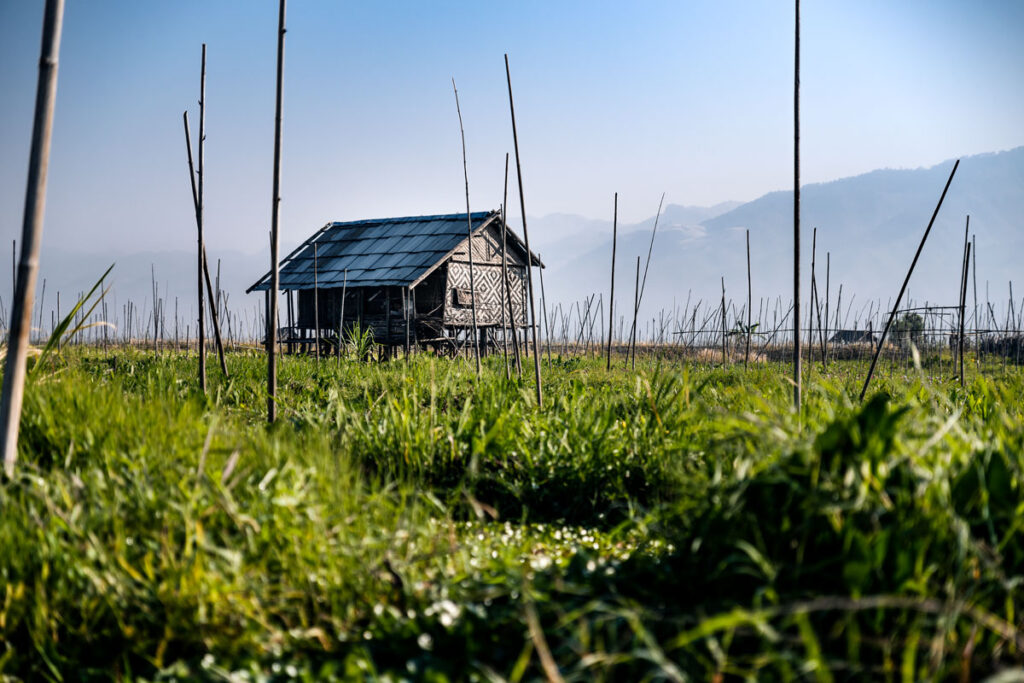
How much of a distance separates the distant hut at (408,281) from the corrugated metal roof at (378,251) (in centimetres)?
3

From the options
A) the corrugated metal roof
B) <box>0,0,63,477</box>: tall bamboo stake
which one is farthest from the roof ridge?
<box>0,0,63,477</box>: tall bamboo stake

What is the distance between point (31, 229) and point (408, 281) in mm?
13962

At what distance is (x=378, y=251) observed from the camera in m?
19.0

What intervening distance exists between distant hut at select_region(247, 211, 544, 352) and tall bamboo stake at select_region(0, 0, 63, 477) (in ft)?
45.1

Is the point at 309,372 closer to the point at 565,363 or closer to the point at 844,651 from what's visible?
the point at 565,363

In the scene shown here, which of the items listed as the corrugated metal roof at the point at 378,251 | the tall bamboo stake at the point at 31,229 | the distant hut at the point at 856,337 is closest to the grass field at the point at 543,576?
the tall bamboo stake at the point at 31,229

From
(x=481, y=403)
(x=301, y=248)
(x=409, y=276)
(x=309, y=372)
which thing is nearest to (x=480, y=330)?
(x=409, y=276)

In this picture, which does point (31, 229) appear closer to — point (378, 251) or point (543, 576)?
point (543, 576)

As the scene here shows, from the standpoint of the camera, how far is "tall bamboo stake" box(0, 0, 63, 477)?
241 cm

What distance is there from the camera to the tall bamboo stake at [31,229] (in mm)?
2414

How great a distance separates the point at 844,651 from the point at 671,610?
16.5 inches

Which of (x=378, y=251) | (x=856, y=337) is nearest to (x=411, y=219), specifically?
(x=378, y=251)

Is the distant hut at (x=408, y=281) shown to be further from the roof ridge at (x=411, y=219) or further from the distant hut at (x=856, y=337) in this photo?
the distant hut at (x=856, y=337)

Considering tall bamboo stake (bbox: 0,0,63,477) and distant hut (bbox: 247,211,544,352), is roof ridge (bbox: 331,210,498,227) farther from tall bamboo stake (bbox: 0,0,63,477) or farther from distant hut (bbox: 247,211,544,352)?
tall bamboo stake (bbox: 0,0,63,477)
